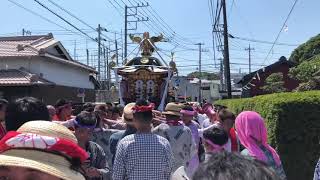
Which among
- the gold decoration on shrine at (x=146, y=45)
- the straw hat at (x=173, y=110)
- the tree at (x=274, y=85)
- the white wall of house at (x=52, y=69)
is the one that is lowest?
the straw hat at (x=173, y=110)

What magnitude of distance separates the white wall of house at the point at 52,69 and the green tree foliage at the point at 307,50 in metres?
17.0

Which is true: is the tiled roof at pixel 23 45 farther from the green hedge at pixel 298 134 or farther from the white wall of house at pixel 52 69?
the green hedge at pixel 298 134

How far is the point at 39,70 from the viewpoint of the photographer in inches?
1048

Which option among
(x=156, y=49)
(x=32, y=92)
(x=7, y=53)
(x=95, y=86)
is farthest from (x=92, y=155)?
(x=95, y=86)

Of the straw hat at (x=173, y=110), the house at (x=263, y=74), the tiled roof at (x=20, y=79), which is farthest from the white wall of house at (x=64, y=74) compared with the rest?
the straw hat at (x=173, y=110)

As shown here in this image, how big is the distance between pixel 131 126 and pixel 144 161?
4.42 ft

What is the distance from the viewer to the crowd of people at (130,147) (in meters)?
1.63

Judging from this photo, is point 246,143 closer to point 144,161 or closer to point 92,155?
point 144,161

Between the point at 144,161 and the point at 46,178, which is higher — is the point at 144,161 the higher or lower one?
the lower one

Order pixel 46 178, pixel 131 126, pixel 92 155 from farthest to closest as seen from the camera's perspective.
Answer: pixel 131 126
pixel 92 155
pixel 46 178

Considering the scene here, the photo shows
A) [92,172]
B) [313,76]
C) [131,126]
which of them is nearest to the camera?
[92,172]

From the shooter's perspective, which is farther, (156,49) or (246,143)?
(156,49)

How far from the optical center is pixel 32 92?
2495 centimetres

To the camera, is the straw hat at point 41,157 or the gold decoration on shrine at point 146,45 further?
the gold decoration on shrine at point 146,45
